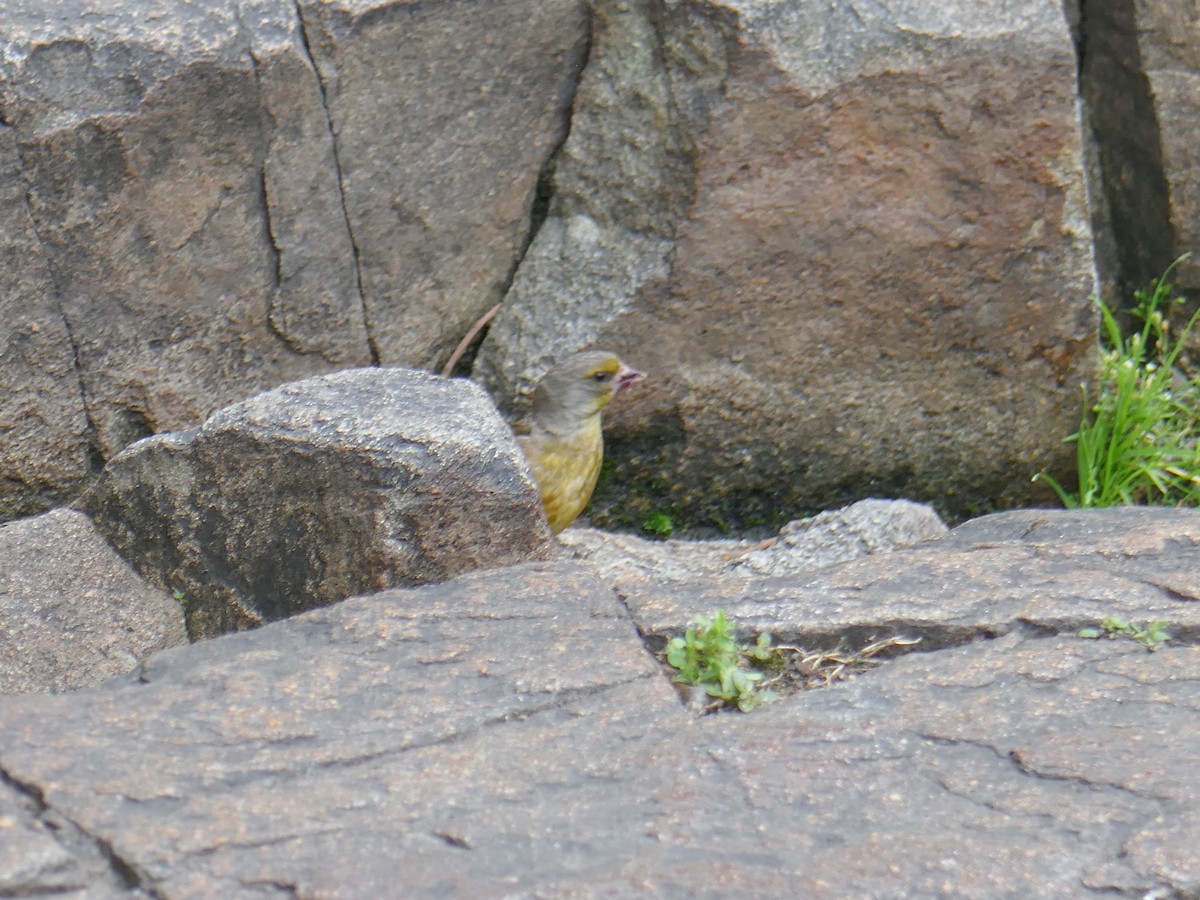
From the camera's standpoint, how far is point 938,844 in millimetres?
2254

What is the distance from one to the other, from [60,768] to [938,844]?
134cm

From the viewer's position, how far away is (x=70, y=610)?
3645mm

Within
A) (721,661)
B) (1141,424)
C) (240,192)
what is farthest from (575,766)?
(1141,424)

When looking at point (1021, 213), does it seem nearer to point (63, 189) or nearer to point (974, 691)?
point (974, 691)

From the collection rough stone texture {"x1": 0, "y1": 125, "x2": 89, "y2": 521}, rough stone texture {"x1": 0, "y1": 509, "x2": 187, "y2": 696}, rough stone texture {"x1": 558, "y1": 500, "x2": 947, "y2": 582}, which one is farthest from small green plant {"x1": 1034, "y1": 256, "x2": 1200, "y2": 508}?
rough stone texture {"x1": 0, "y1": 125, "x2": 89, "y2": 521}

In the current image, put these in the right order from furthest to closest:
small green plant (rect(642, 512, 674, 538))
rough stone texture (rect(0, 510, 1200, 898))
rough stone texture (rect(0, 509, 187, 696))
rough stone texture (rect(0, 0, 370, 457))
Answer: small green plant (rect(642, 512, 674, 538)) → rough stone texture (rect(0, 0, 370, 457)) → rough stone texture (rect(0, 509, 187, 696)) → rough stone texture (rect(0, 510, 1200, 898))

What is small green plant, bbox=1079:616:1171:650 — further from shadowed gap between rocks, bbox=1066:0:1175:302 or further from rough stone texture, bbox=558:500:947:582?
shadowed gap between rocks, bbox=1066:0:1175:302

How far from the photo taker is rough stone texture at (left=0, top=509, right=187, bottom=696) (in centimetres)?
352

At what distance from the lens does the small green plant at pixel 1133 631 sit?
299 centimetres

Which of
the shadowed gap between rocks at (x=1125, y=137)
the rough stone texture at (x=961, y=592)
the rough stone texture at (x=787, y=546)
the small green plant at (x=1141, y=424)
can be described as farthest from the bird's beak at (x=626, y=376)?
the shadowed gap between rocks at (x=1125, y=137)

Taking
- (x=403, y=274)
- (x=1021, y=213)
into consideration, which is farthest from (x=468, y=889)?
(x=1021, y=213)

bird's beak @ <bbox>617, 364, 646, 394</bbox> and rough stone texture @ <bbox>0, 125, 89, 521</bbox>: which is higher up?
rough stone texture @ <bbox>0, 125, 89, 521</bbox>

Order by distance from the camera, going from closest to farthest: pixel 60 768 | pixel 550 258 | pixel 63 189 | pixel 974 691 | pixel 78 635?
pixel 60 768
pixel 974 691
pixel 78 635
pixel 63 189
pixel 550 258

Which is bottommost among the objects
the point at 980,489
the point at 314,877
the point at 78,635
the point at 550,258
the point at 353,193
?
the point at 980,489
